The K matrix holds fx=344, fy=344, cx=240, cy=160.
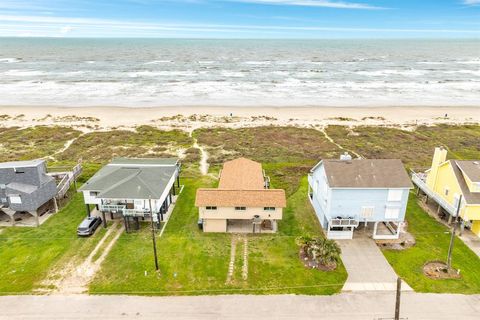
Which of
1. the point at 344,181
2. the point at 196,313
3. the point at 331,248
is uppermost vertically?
the point at 344,181

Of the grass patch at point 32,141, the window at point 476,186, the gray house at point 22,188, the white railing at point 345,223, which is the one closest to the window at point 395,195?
the white railing at point 345,223

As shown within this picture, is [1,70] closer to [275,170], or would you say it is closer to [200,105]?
[200,105]

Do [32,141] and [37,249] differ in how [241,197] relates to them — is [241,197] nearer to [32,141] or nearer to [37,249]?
[37,249]

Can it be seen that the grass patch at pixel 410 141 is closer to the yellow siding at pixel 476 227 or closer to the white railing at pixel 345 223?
the yellow siding at pixel 476 227

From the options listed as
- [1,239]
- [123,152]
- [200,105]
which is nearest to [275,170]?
[123,152]

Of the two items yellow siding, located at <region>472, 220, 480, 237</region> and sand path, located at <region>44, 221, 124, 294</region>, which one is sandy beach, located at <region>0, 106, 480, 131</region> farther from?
sand path, located at <region>44, 221, 124, 294</region>

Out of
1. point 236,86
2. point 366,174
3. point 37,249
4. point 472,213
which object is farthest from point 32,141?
point 236,86

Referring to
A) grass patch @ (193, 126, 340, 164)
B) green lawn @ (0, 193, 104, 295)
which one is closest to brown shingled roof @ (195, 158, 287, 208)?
green lawn @ (0, 193, 104, 295)

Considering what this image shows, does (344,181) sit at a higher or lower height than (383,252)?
higher
